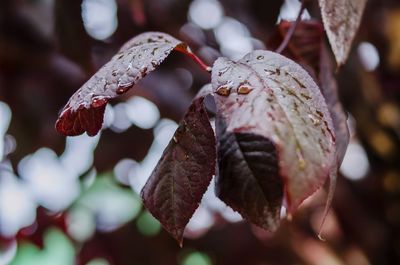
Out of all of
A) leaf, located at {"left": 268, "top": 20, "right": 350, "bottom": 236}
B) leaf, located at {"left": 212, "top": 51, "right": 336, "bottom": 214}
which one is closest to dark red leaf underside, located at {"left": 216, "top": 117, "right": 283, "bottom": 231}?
leaf, located at {"left": 212, "top": 51, "right": 336, "bottom": 214}

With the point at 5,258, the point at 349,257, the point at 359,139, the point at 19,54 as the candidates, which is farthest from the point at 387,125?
Result: the point at 5,258

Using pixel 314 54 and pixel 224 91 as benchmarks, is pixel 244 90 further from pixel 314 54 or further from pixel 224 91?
pixel 314 54

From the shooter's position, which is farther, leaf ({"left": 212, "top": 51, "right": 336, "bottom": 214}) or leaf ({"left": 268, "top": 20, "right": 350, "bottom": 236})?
leaf ({"left": 268, "top": 20, "right": 350, "bottom": 236})

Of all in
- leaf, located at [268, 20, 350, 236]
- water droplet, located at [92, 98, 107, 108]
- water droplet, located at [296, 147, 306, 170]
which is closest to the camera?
water droplet, located at [296, 147, 306, 170]

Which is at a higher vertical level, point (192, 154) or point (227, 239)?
point (192, 154)

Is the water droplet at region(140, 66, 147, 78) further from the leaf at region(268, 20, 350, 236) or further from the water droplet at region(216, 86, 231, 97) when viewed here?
the leaf at region(268, 20, 350, 236)

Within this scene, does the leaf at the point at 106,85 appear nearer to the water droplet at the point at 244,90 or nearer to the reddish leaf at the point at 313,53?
the water droplet at the point at 244,90

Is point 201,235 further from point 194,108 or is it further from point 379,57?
point 194,108
